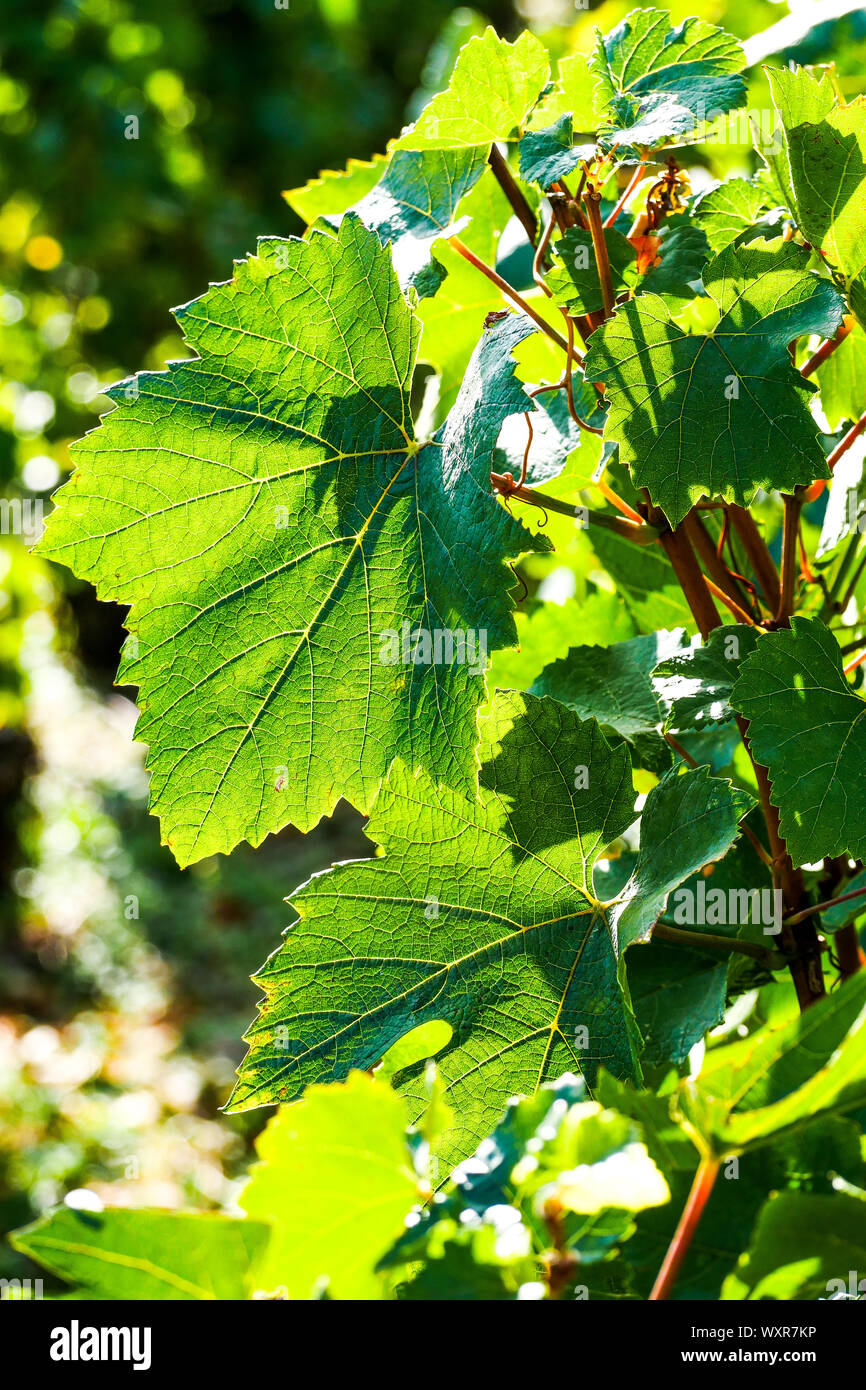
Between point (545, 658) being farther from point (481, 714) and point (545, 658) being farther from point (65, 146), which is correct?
point (65, 146)

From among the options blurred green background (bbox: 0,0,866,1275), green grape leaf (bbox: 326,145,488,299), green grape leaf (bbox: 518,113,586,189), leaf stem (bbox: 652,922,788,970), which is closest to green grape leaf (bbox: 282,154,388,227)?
green grape leaf (bbox: 326,145,488,299)

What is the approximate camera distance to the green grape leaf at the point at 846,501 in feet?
1.74

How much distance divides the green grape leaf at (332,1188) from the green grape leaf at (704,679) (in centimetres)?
21

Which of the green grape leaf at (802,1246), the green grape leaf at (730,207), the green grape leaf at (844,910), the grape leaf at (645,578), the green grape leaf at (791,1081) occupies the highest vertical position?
the green grape leaf at (730,207)

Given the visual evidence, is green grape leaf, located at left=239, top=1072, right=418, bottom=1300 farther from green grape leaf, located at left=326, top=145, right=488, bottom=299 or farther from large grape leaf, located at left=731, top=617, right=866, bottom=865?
green grape leaf, located at left=326, top=145, right=488, bottom=299

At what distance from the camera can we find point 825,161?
452 mm

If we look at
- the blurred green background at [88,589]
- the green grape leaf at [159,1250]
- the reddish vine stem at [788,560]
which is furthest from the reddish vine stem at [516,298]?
the blurred green background at [88,589]

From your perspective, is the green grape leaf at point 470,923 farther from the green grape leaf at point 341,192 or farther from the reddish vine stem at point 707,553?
the green grape leaf at point 341,192

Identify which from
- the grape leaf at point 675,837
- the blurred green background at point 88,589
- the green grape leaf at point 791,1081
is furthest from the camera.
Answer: the blurred green background at point 88,589

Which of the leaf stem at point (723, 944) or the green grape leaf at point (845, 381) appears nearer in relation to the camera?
the leaf stem at point (723, 944)

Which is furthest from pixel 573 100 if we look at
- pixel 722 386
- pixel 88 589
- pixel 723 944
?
pixel 88 589

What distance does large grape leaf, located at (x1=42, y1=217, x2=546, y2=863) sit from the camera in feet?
1.69

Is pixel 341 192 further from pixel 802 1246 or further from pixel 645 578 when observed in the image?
pixel 802 1246

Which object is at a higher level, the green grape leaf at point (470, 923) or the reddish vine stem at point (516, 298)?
the reddish vine stem at point (516, 298)
